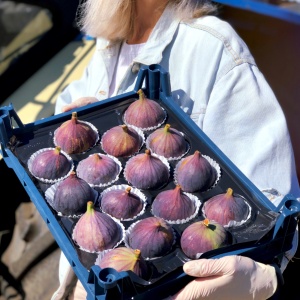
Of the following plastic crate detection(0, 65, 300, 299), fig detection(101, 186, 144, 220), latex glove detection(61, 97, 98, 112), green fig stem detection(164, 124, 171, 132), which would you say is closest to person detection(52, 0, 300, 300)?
latex glove detection(61, 97, 98, 112)

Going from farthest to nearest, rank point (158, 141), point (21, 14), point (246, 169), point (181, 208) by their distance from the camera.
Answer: point (21, 14)
point (246, 169)
point (158, 141)
point (181, 208)

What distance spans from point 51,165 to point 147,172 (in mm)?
210

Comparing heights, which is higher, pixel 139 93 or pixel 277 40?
pixel 139 93

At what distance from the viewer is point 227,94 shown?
1.40 meters

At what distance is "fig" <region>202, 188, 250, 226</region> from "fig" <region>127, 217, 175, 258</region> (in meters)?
0.10

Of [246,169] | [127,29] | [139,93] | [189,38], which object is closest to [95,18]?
[127,29]

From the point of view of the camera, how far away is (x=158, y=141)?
1196 mm

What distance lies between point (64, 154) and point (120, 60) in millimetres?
537

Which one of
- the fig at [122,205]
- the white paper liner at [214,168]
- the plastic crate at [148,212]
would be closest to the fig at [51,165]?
the plastic crate at [148,212]

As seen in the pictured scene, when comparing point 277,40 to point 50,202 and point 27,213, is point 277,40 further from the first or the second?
point 50,202

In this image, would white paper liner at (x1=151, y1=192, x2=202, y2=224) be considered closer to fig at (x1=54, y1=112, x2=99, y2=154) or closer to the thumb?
the thumb

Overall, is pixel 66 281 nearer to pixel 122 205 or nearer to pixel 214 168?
pixel 122 205

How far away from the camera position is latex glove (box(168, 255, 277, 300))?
3.10 ft

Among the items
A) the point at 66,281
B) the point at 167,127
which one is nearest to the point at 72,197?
the point at 167,127
